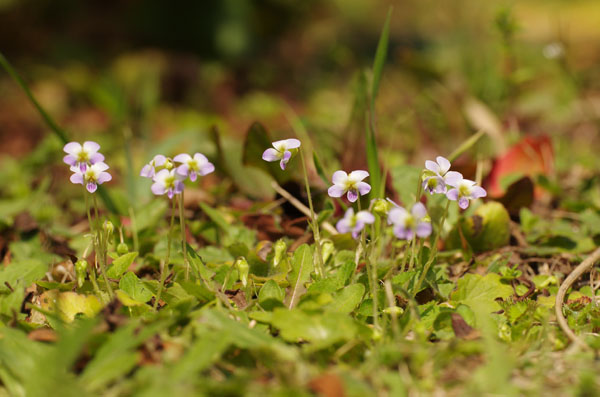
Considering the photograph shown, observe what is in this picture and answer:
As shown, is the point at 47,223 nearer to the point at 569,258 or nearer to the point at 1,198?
the point at 1,198

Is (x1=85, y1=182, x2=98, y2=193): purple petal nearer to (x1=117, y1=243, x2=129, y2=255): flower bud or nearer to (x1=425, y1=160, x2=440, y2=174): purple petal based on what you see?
(x1=117, y1=243, x2=129, y2=255): flower bud

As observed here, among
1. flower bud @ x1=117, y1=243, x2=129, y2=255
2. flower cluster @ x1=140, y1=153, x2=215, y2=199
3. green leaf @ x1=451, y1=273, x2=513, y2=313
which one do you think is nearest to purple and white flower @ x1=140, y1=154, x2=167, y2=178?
flower cluster @ x1=140, y1=153, x2=215, y2=199

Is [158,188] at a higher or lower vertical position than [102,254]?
higher

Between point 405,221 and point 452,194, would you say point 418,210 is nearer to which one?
point 405,221

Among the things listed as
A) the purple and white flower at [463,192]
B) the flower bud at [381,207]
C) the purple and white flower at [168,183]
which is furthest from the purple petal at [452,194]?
the purple and white flower at [168,183]

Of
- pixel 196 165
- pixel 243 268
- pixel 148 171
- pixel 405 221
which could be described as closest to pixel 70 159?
pixel 148 171

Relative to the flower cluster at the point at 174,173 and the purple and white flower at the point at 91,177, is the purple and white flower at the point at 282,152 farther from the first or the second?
the purple and white flower at the point at 91,177

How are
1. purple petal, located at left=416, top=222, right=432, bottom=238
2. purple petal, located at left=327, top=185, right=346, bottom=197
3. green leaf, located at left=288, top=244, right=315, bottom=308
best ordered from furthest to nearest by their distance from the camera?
green leaf, located at left=288, top=244, right=315, bottom=308 < purple petal, located at left=327, top=185, right=346, bottom=197 < purple petal, located at left=416, top=222, right=432, bottom=238
